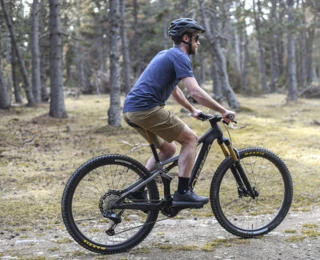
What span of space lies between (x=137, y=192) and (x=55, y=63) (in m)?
12.4

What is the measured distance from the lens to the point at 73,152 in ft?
33.0

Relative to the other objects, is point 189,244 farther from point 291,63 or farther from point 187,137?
point 291,63

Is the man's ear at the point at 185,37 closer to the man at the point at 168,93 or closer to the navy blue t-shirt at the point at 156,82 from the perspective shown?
the man at the point at 168,93

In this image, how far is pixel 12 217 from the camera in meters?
5.61

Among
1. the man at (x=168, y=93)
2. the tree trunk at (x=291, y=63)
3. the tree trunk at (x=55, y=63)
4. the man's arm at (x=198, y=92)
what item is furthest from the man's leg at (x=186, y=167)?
the tree trunk at (x=291, y=63)

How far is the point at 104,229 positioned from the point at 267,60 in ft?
169

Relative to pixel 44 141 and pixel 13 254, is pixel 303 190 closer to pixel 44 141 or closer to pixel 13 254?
pixel 13 254

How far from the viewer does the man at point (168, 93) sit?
4.21 metres

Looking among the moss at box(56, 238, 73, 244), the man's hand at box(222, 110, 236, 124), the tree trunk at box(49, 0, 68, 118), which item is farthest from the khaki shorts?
the tree trunk at box(49, 0, 68, 118)

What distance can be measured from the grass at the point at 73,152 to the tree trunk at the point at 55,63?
635 millimetres

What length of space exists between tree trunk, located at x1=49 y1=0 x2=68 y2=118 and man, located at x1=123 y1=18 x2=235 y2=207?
1218cm

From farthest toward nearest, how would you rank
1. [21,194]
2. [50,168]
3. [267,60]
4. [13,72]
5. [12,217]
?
[267,60] < [13,72] < [50,168] < [21,194] < [12,217]

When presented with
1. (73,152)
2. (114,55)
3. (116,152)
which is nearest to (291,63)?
(114,55)

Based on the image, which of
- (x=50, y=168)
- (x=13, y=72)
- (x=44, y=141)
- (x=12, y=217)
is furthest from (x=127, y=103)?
(x=13, y=72)
